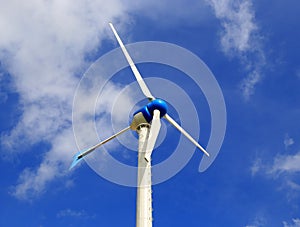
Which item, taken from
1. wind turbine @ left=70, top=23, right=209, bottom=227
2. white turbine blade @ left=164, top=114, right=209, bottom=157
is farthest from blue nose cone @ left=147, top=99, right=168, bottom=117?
white turbine blade @ left=164, top=114, right=209, bottom=157

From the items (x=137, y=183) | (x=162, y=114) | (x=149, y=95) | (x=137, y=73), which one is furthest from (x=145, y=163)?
(x=137, y=73)

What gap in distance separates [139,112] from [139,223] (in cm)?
1183

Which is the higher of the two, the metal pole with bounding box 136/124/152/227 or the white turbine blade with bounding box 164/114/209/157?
the white turbine blade with bounding box 164/114/209/157

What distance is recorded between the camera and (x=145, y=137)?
4094cm

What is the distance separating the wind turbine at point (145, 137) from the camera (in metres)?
36.7

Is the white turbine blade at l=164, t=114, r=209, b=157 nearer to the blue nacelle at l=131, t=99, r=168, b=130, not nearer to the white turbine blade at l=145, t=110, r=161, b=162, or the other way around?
the blue nacelle at l=131, t=99, r=168, b=130

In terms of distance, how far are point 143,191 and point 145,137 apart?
19.6 feet

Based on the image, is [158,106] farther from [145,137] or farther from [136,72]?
[136,72]

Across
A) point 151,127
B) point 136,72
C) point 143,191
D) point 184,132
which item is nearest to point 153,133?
point 151,127

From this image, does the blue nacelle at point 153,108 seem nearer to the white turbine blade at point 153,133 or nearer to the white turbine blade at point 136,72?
the white turbine blade at point 153,133

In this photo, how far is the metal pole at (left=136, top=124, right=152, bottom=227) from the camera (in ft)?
119

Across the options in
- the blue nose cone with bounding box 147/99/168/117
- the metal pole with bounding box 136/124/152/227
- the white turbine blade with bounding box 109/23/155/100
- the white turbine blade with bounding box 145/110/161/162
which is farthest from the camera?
the white turbine blade with bounding box 109/23/155/100

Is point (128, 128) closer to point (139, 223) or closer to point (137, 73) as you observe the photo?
point (137, 73)

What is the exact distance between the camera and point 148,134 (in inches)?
1623
